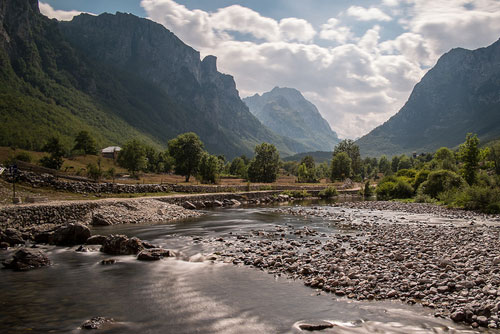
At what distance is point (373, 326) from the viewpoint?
10.2 m

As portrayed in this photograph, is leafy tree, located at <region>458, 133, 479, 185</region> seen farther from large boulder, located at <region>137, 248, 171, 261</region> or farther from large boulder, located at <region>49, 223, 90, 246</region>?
large boulder, located at <region>49, 223, 90, 246</region>

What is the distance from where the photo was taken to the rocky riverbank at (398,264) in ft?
38.1

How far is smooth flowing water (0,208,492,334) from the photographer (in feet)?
34.0

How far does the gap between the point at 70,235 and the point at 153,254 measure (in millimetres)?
7977

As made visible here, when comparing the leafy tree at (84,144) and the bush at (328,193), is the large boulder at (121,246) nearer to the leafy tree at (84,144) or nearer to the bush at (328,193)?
the bush at (328,193)

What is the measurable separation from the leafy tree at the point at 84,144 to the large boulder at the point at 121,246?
438ft

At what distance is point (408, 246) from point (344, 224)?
13.4 metres

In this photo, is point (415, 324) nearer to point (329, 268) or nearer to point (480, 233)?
point (329, 268)

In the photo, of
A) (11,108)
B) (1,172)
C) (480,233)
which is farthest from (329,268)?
(11,108)

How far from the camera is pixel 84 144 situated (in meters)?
139

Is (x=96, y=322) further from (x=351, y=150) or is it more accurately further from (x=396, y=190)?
(x=351, y=150)

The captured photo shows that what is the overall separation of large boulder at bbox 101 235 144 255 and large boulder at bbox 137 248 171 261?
1.10 m

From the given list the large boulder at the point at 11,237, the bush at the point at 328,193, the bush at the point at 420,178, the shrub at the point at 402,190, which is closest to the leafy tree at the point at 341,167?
the bush at the point at 328,193

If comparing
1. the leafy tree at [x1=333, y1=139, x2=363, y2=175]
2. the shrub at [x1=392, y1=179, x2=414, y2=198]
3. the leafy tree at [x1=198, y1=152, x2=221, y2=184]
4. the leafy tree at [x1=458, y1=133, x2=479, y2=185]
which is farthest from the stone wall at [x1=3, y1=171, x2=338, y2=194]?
the leafy tree at [x1=333, y1=139, x2=363, y2=175]
